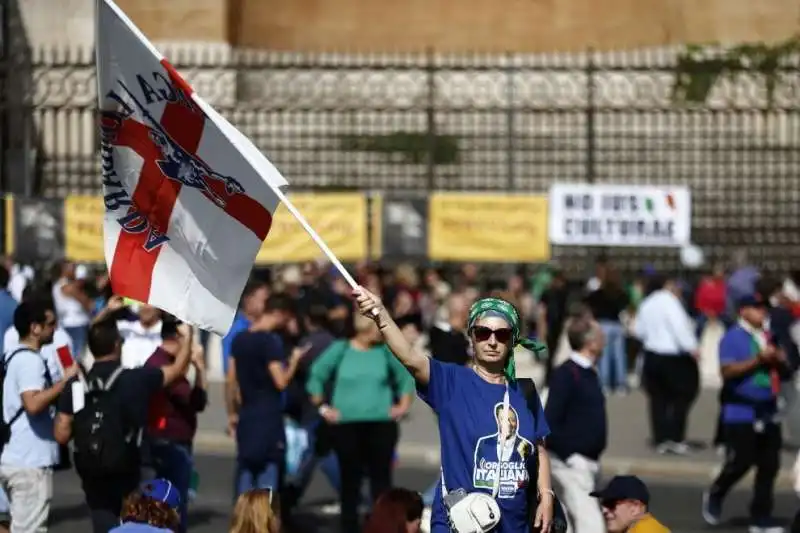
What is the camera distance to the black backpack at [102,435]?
28.3 ft

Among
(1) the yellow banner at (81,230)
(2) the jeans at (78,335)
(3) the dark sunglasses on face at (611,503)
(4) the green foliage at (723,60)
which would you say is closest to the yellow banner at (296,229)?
(1) the yellow banner at (81,230)

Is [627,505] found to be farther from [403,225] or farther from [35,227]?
[35,227]


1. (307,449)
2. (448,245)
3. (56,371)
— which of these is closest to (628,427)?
(448,245)

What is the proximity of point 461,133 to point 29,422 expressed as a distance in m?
14.6

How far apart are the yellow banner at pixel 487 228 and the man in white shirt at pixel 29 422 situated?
10504 mm

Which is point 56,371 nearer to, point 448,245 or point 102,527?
point 102,527

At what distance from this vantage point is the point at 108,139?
7.43 meters

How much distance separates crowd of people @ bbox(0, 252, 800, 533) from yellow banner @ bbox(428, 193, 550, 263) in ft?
15.0

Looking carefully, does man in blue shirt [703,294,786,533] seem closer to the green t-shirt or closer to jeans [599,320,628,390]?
the green t-shirt

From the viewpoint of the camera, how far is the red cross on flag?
7.20 meters

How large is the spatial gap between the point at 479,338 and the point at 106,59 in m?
1.90

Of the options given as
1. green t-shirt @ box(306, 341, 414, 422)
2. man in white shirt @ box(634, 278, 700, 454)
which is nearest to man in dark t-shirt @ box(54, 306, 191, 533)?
green t-shirt @ box(306, 341, 414, 422)

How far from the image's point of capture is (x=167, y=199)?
7.42 m

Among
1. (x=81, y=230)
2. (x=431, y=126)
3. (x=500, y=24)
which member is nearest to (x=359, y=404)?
(x=81, y=230)
